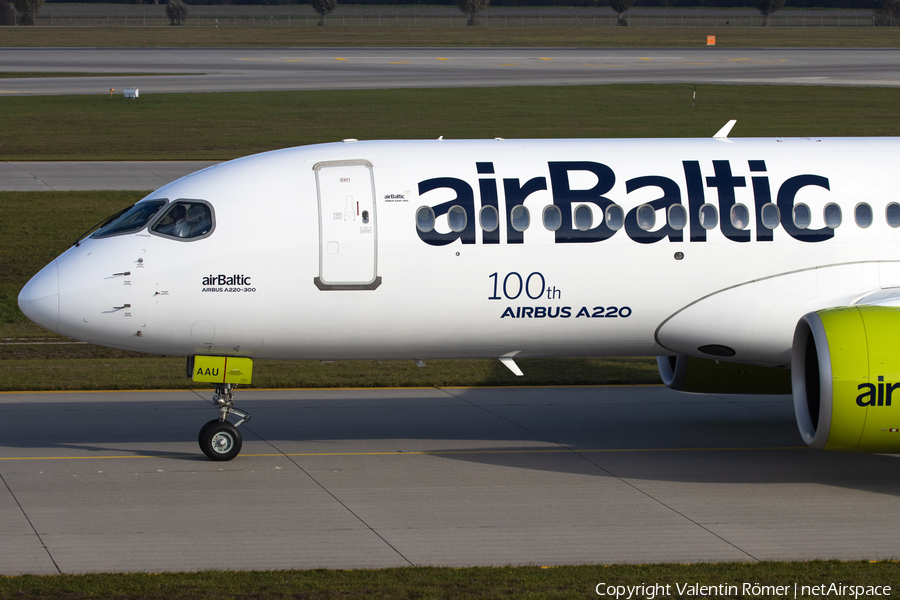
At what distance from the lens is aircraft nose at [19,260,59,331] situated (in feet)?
46.1

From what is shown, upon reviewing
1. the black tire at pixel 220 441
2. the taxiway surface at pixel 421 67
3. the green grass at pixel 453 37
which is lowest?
the black tire at pixel 220 441

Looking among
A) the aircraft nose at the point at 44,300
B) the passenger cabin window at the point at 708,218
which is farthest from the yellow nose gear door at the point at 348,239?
the passenger cabin window at the point at 708,218

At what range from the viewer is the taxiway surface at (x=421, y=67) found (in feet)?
221

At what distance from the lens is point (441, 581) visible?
1093cm

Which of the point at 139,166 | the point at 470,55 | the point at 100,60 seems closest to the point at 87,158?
the point at 139,166

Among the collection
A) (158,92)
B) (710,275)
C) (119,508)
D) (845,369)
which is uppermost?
Result: (158,92)

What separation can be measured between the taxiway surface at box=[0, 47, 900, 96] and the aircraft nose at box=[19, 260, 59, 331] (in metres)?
51.3

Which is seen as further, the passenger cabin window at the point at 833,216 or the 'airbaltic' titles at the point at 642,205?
the passenger cabin window at the point at 833,216

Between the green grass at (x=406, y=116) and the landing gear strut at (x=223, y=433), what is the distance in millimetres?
29788

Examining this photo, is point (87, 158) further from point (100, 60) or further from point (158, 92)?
point (100, 60)

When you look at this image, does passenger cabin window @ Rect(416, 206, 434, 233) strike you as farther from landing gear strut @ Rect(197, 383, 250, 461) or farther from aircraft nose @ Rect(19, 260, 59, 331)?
aircraft nose @ Rect(19, 260, 59, 331)

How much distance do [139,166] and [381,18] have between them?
96.9m

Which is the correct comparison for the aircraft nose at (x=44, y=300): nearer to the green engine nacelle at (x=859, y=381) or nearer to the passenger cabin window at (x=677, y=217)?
the passenger cabin window at (x=677, y=217)

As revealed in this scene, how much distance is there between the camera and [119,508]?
44.1ft
